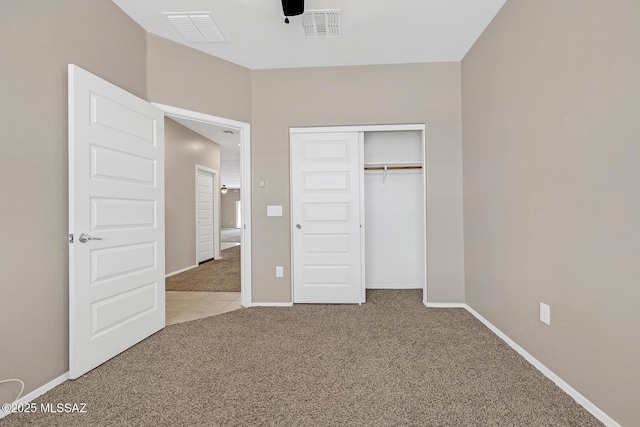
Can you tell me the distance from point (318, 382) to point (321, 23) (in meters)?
2.85

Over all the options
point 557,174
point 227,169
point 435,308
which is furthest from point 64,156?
point 227,169

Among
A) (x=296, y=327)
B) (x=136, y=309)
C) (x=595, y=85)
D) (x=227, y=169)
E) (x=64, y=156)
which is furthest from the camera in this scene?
(x=227, y=169)

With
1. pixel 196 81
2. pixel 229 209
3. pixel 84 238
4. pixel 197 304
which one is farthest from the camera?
pixel 229 209

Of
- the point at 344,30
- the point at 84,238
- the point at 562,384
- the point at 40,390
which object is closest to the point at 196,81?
the point at 344,30

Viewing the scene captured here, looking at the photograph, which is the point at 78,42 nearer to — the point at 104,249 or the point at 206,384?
the point at 104,249

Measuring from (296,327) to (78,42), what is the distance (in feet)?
9.14

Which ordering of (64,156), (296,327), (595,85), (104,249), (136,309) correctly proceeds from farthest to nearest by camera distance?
(296,327) < (136,309) < (104,249) < (64,156) < (595,85)

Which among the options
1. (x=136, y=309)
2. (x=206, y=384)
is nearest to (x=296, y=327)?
(x=206, y=384)

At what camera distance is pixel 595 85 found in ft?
5.07

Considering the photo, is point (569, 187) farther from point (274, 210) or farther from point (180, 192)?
point (180, 192)

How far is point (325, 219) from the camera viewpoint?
11.5ft

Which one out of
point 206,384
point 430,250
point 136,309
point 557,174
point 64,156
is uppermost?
point 64,156

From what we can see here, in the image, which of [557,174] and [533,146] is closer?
[557,174]

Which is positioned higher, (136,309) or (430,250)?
(430,250)
